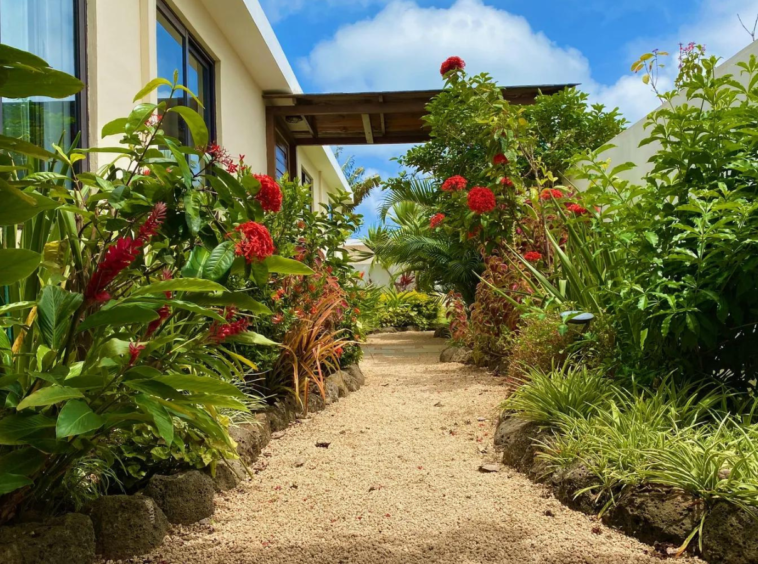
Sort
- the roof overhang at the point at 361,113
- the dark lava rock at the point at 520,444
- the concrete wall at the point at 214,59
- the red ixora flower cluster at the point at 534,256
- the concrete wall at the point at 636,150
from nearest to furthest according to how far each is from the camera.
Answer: the dark lava rock at the point at 520,444 < the concrete wall at the point at 214,59 < the red ixora flower cluster at the point at 534,256 < the concrete wall at the point at 636,150 < the roof overhang at the point at 361,113

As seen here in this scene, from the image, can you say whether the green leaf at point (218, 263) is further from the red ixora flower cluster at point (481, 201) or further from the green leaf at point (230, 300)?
the red ixora flower cluster at point (481, 201)

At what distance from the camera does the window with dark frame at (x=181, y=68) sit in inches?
184

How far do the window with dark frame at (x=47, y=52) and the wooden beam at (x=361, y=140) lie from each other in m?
6.27

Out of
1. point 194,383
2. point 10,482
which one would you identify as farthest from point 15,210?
point 10,482

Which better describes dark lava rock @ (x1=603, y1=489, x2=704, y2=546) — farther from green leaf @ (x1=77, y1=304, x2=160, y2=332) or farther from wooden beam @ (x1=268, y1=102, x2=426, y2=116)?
wooden beam @ (x1=268, y1=102, x2=426, y2=116)

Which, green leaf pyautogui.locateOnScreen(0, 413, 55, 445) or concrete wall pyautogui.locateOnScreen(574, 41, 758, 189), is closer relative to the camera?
green leaf pyautogui.locateOnScreen(0, 413, 55, 445)

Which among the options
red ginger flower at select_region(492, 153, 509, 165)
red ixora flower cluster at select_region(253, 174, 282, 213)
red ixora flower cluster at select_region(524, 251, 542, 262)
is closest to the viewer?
red ixora flower cluster at select_region(253, 174, 282, 213)

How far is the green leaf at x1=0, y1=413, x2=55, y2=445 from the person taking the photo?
1.38 m

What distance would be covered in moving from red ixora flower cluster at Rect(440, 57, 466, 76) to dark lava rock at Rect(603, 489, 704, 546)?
4807 mm

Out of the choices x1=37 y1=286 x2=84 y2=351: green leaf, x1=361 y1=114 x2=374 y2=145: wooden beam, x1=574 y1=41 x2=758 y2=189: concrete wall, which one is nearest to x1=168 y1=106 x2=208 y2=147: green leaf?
x1=37 y1=286 x2=84 y2=351: green leaf

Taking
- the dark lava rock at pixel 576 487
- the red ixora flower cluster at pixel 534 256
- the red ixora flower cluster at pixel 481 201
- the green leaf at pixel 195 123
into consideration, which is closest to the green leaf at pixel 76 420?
the green leaf at pixel 195 123

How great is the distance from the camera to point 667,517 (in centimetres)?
176

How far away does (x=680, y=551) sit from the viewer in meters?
1.68

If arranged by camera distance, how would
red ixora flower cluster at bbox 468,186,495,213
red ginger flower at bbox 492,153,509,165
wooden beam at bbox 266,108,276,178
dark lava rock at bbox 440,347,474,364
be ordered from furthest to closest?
wooden beam at bbox 266,108,276,178 < dark lava rock at bbox 440,347,474,364 < red ginger flower at bbox 492,153,509,165 < red ixora flower cluster at bbox 468,186,495,213
